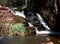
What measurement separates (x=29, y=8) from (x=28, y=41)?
1044cm

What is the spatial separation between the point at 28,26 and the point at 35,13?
4.97 m

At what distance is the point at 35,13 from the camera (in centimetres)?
2750

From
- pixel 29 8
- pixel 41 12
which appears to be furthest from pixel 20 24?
pixel 29 8

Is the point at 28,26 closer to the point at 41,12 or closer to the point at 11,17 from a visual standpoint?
the point at 11,17

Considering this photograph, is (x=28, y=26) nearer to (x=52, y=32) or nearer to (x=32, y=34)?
(x=32, y=34)

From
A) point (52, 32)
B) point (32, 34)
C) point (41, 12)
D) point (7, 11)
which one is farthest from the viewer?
point (41, 12)

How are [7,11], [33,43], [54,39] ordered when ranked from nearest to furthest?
[33,43] → [54,39] → [7,11]

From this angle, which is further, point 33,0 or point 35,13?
point 33,0

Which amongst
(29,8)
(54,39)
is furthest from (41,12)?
(54,39)

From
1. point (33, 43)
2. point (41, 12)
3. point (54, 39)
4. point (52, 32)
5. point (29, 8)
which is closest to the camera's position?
point (33, 43)

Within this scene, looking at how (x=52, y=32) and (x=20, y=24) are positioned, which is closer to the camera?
(x=20, y=24)

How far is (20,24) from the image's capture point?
2223 centimetres

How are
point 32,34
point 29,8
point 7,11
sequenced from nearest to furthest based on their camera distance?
point 32,34
point 7,11
point 29,8

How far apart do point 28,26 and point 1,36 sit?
2606 millimetres
